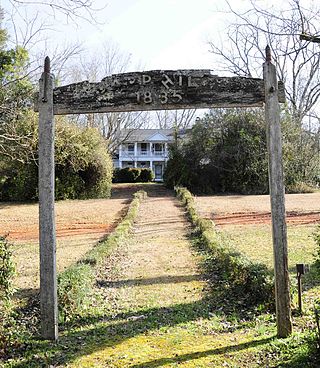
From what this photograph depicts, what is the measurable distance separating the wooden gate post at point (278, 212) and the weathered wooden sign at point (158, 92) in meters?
0.17

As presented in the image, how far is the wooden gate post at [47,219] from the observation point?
4.55 m

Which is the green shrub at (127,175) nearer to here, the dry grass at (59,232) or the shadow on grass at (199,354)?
the dry grass at (59,232)

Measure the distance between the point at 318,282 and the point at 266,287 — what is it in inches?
62.6

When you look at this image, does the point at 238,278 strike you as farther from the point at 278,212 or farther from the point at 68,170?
the point at 68,170

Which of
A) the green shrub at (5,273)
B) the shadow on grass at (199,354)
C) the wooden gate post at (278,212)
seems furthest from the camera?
the wooden gate post at (278,212)

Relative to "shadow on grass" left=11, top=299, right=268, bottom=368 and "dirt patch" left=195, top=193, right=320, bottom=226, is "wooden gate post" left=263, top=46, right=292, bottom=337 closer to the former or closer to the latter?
"shadow on grass" left=11, top=299, right=268, bottom=368

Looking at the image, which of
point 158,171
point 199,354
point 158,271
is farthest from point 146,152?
point 199,354

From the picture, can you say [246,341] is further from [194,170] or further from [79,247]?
[194,170]

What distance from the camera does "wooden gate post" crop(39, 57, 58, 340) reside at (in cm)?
455

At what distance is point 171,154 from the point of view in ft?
114

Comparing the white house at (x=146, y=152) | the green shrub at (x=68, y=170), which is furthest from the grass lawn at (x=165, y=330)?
the white house at (x=146, y=152)

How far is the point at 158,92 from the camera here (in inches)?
185

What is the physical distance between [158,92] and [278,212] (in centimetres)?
179

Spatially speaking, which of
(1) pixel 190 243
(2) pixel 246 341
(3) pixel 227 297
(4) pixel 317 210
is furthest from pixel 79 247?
(4) pixel 317 210
